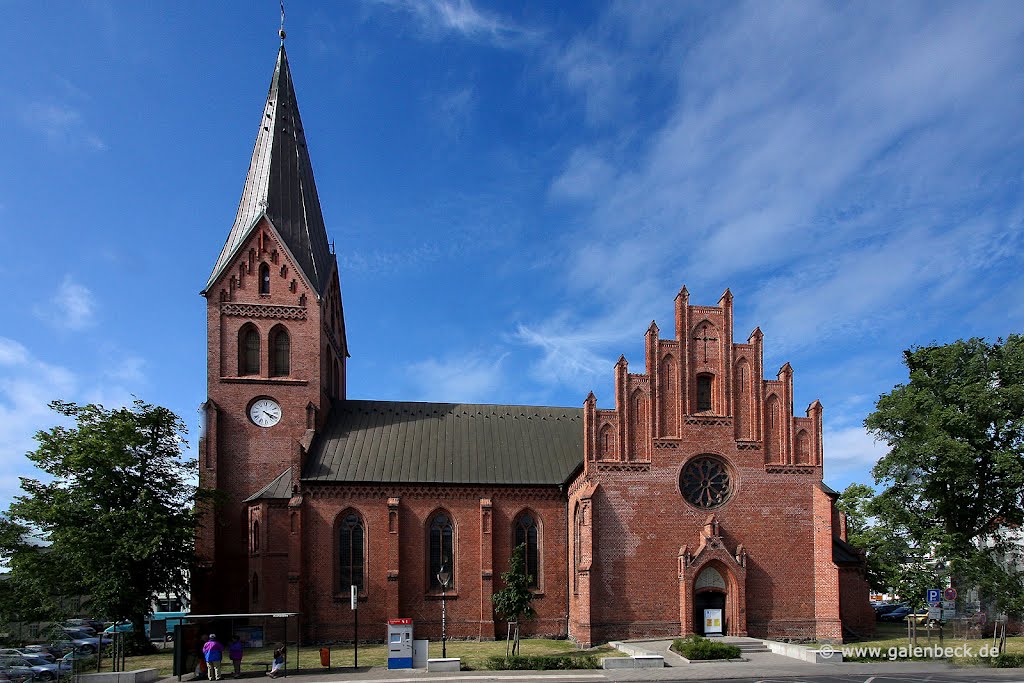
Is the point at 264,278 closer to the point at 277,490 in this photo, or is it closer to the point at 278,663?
the point at 277,490

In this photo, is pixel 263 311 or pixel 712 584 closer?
pixel 712 584

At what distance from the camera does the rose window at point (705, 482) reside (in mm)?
37562

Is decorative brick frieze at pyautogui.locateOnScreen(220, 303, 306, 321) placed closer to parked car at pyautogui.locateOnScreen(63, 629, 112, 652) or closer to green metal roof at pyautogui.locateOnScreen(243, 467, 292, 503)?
green metal roof at pyautogui.locateOnScreen(243, 467, 292, 503)

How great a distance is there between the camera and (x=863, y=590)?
39156mm

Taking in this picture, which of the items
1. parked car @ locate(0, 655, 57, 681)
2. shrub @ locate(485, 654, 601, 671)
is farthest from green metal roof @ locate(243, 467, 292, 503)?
shrub @ locate(485, 654, 601, 671)

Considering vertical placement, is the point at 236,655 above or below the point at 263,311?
below

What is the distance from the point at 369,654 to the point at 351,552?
6.45 meters

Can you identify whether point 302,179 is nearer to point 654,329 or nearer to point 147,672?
point 654,329

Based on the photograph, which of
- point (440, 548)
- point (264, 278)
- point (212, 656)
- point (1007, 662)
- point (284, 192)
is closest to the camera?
point (212, 656)

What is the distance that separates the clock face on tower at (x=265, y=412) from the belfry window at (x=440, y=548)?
10.5m

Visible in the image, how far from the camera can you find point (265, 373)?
142 feet

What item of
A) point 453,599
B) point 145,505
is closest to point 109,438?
point 145,505

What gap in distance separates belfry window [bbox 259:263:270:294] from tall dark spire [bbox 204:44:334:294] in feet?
5.36

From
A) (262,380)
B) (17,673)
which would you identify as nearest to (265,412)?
(262,380)
